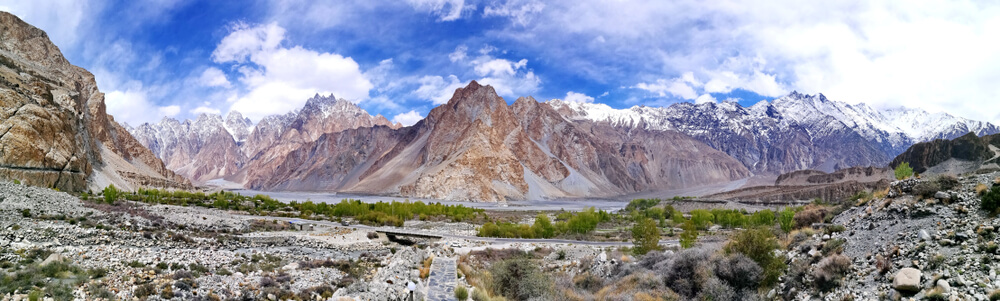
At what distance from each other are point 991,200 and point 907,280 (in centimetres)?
424

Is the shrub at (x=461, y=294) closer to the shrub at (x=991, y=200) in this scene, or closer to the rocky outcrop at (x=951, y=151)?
the shrub at (x=991, y=200)

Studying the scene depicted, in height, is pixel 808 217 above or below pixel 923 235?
below

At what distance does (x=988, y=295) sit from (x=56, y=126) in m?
69.5

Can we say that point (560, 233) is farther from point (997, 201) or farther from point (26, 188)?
point (26, 188)

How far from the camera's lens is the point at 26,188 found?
32.4m

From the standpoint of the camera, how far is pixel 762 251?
1709 cm

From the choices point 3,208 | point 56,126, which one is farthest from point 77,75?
point 3,208

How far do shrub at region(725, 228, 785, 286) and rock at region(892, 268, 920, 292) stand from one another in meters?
4.85

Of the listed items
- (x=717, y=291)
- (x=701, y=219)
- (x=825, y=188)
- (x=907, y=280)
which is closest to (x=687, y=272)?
(x=717, y=291)

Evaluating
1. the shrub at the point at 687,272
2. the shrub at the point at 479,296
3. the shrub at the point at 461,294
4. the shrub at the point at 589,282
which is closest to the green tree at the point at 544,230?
the shrub at the point at 589,282

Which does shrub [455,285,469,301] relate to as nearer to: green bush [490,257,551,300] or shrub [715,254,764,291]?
green bush [490,257,551,300]

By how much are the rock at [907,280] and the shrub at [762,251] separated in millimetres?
4847

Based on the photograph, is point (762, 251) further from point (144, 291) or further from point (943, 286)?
point (144, 291)

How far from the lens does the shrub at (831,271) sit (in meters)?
13.6
